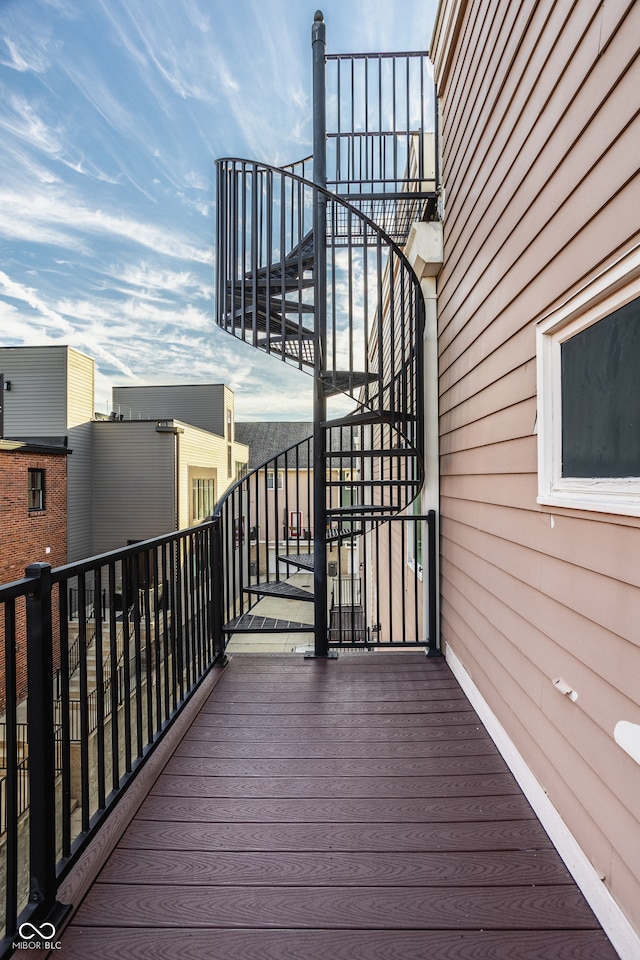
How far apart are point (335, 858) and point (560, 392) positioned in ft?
5.18

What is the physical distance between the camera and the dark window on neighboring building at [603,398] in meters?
1.09

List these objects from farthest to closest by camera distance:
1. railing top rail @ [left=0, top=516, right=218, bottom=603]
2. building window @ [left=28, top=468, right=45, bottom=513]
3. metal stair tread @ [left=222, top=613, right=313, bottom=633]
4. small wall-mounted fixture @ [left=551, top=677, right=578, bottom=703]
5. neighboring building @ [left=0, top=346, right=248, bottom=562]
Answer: neighboring building @ [left=0, top=346, right=248, bottom=562] < building window @ [left=28, top=468, right=45, bottom=513] < metal stair tread @ [left=222, top=613, right=313, bottom=633] < small wall-mounted fixture @ [left=551, top=677, right=578, bottom=703] < railing top rail @ [left=0, top=516, right=218, bottom=603]

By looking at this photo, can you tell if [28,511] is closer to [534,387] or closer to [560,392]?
[534,387]

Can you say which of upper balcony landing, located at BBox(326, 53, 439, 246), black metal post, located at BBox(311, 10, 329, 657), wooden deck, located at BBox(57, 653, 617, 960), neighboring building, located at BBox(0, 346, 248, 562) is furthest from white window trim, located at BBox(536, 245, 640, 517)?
neighboring building, located at BBox(0, 346, 248, 562)

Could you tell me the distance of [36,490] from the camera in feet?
30.7

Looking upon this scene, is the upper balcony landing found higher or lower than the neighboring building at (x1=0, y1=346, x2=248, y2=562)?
higher

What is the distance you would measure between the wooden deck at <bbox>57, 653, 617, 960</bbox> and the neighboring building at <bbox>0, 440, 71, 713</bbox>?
22.8 feet

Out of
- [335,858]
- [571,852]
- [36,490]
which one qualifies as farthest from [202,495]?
[571,852]

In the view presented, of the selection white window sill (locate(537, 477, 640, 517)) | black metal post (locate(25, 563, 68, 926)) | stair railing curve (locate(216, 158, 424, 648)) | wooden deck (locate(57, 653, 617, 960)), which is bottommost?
wooden deck (locate(57, 653, 617, 960))

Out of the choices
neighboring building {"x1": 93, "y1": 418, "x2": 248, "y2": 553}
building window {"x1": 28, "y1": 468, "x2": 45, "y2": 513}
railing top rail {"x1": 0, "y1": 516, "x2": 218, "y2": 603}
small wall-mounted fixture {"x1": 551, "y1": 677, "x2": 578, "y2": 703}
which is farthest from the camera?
neighboring building {"x1": 93, "y1": 418, "x2": 248, "y2": 553}

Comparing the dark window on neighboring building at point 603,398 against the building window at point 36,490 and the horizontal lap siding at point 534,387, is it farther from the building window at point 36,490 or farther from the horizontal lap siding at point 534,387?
the building window at point 36,490

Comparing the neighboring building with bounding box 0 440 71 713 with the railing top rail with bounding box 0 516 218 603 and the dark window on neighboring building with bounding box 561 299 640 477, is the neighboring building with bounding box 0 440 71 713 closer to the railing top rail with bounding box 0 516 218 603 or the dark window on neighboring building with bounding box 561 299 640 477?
the railing top rail with bounding box 0 516 218 603

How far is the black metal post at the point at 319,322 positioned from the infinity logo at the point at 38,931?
197 centimetres

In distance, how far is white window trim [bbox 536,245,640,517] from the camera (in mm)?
1080
